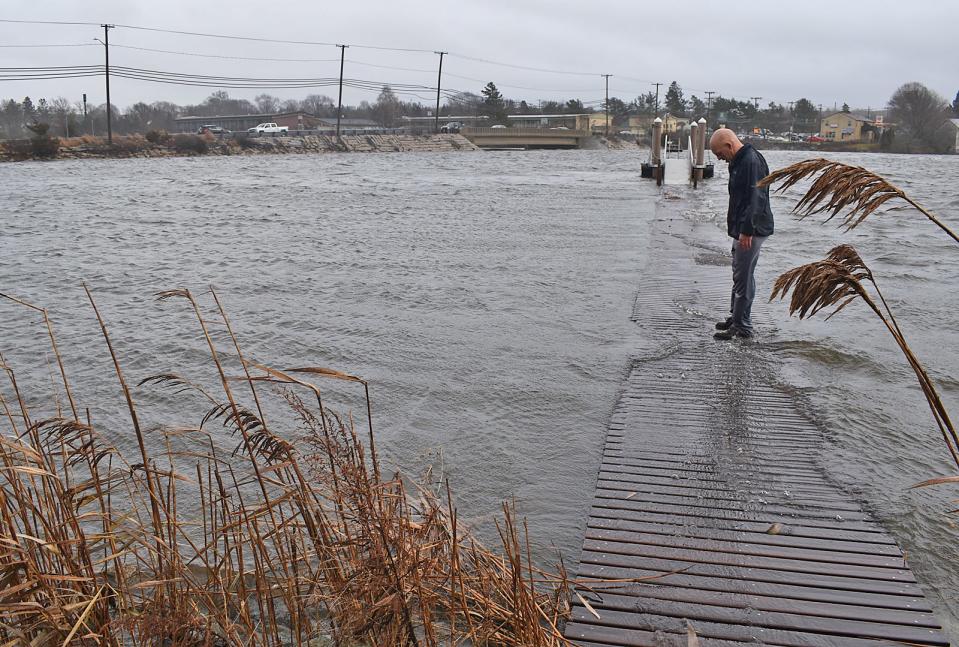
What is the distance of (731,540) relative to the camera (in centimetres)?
379

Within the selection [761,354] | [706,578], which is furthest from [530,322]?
[706,578]

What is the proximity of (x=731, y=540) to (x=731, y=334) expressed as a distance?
413 cm

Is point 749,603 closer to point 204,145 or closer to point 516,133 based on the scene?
point 204,145

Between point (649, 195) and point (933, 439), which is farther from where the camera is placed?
point (649, 195)

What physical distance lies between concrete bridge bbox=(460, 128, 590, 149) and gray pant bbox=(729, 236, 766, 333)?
3077 inches

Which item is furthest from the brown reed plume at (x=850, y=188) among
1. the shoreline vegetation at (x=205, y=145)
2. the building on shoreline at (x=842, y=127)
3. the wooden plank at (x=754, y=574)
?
the building on shoreline at (x=842, y=127)

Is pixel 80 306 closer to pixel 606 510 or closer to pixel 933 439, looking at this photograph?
pixel 606 510

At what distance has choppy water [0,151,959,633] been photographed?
528 cm

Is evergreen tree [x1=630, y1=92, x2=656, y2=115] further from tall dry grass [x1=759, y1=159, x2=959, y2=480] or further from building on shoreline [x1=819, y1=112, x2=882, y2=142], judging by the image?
tall dry grass [x1=759, y1=159, x2=959, y2=480]

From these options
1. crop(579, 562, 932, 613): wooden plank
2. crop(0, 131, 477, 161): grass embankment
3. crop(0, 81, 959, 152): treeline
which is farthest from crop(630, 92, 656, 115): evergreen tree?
crop(579, 562, 932, 613): wooden plank

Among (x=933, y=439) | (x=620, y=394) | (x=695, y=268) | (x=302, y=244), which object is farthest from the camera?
(x=302, y=244)

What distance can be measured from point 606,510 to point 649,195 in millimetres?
23668

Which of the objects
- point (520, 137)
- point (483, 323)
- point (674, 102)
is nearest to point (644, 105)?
point (674, 102)

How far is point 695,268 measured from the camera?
38.9 ft
